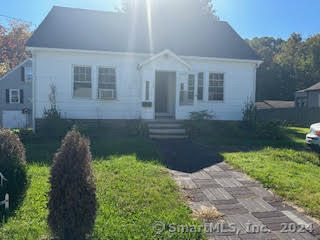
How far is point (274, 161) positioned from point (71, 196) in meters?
5.78

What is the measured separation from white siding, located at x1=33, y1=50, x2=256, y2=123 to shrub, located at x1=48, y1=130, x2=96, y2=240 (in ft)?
28.1

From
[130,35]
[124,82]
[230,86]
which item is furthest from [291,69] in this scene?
[124,82]

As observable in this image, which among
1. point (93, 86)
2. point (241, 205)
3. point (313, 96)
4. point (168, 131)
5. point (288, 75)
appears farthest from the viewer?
point (288, 75)

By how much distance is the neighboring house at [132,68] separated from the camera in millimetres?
11258

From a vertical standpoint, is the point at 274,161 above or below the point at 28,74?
below

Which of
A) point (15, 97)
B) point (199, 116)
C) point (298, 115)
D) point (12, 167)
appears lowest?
point (12, 167)

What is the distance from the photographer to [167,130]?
10.9 m

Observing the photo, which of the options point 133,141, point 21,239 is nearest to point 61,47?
point 133,141

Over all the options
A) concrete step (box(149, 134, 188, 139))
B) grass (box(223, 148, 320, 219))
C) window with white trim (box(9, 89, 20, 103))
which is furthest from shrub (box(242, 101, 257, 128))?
window with white trim (box(9, 89, 20, 103))

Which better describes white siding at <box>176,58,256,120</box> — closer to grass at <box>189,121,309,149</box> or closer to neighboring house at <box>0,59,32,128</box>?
grass at <box>189,121,309,149</box>

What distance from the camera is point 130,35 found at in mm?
13000

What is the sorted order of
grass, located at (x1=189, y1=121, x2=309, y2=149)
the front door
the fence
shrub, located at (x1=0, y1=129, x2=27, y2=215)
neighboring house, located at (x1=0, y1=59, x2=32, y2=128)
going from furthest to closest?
neighboring house, located at (x1=0, y1=59, x2=32, y2=128) < the fence < the front door < grass, located at (x1=189, y1=121, x2=309, y2=149) < shrub, located at (x1=0, y1=129, x2=27, y2=215)

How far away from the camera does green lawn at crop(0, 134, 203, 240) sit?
331 cm

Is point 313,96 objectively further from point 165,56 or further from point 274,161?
point 274,161
